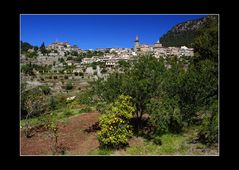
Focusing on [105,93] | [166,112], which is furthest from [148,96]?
[105,93]

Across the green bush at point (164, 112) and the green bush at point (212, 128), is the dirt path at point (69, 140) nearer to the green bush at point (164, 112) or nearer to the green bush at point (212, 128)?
the green bush at point (164, 112)

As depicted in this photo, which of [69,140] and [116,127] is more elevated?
[116,127]

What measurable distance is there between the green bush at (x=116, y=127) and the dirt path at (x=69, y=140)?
0.76 metres

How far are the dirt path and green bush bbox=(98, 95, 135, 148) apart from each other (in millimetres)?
758

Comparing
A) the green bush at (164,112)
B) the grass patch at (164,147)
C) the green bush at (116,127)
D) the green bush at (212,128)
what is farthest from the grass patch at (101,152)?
the green bush at (212,128)

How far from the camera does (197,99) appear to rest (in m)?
10.4

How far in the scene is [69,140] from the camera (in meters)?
10.9

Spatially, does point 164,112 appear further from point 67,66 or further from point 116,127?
point 67,66

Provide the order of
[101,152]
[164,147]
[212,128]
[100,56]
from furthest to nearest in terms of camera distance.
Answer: [100,56], [164,147], [101,152], [212,128]

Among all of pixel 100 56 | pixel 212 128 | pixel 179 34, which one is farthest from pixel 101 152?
pixel 179 34

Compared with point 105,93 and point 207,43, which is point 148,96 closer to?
point 105,93

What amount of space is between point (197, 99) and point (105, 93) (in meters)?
3.63

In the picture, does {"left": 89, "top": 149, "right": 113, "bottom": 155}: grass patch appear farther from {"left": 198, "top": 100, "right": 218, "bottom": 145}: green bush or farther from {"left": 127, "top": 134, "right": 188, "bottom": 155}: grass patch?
{"left": 198, "top": 100, "right": 218, "bottom": 145}: green bush

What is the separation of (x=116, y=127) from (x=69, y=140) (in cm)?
253
